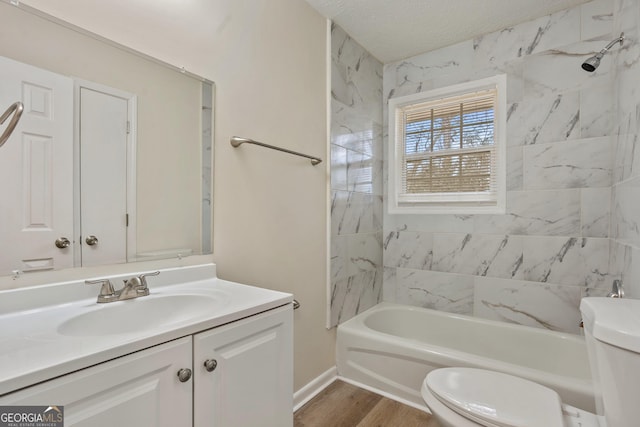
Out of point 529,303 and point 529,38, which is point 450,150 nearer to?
point 529,38

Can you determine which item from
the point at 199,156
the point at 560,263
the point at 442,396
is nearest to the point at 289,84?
the point at 199,156

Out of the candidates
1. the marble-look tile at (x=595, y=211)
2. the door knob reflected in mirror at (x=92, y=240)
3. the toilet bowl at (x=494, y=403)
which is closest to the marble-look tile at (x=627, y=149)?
the marble-look tile at (x=595, y=211)

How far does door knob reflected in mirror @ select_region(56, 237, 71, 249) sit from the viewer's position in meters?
1.00

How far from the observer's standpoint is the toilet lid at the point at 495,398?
1030 millimetres

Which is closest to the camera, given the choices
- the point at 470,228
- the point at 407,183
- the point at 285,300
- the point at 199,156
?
the point at 285,300

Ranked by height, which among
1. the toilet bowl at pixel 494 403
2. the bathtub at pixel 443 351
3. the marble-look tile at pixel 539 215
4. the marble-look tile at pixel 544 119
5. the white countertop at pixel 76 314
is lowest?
the bathtub at pixel 443 351

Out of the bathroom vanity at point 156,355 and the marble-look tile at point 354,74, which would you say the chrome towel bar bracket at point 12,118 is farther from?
the marble-look tile at point 354,74

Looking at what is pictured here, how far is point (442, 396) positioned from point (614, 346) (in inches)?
25.2

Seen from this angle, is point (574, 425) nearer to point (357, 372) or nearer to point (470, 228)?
point (357, 372)

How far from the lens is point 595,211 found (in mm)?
1897

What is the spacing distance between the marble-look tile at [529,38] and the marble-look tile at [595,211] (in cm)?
100

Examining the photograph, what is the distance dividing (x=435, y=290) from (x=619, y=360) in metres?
1.77

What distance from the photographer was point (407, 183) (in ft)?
8.70

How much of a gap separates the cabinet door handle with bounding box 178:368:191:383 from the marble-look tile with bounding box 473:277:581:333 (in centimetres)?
213
